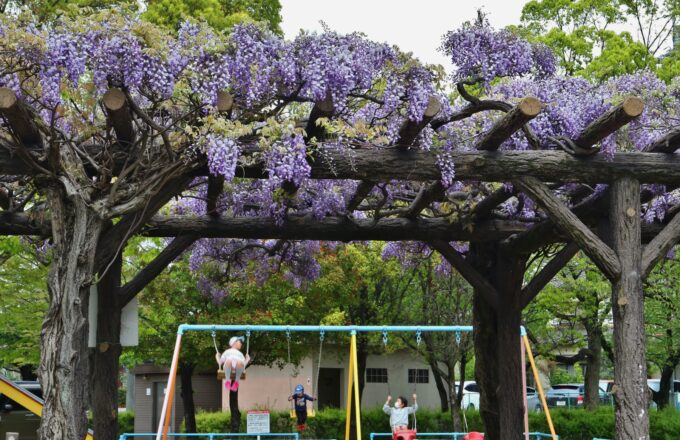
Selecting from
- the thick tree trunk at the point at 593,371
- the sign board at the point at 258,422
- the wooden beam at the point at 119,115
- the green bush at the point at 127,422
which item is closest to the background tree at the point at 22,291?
the sign board at the point at 258,422

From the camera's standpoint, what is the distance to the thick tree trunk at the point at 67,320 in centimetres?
607

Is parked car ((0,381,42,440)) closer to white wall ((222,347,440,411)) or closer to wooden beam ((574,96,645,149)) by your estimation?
wooden beam ((574,96,645,149))

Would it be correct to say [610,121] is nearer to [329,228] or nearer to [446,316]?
[329,228]

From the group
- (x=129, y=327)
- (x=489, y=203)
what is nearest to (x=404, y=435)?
(x=489, y=203)

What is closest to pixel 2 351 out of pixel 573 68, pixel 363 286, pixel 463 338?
pixel 363 286

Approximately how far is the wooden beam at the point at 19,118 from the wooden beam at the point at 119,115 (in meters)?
0.54

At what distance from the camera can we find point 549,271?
9.66 metres

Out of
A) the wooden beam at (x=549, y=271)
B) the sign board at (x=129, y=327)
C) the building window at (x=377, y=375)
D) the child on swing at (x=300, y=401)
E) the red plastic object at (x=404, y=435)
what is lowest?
the red plastic object at (x=404, y=435)

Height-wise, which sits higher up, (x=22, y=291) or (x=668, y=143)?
(x=22, y=291)

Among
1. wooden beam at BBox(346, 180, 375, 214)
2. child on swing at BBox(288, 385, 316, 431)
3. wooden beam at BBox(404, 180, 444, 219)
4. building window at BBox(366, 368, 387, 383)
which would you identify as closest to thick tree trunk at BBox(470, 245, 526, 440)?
wooden beam at BBox(404, 180, 444, 219)

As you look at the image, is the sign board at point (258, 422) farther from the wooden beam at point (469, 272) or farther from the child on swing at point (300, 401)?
the wooden beam at point (469, 272)

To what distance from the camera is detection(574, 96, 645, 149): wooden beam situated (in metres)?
6.71

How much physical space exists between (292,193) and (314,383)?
18055mm

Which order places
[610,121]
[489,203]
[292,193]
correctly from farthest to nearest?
[489,203] → [292,193] → [610,121]
